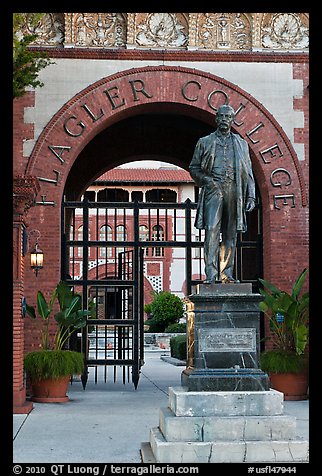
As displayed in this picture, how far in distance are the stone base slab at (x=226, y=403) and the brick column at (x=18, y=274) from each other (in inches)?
188

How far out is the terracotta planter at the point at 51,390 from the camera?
44.7 ft

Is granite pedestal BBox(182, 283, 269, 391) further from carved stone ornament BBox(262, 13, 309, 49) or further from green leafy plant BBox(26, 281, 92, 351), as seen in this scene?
carved stone ornament BBox(262, 13, 309, 49)

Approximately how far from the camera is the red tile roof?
49.5 metres

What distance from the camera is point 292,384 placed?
46.0 feet

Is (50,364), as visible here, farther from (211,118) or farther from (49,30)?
(49,30)

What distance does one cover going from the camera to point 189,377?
817cm

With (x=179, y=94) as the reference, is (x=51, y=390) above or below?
below

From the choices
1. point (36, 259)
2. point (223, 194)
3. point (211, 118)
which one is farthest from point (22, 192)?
point (211, 118)

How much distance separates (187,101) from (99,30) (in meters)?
2.37

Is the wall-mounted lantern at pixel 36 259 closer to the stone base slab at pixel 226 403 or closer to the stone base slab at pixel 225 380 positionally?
the stone base slab at pixel 225 380

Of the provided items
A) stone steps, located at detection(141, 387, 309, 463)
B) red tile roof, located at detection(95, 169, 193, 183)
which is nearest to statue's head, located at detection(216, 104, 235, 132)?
stone steps, located at detection(141, 387, 309, 463)

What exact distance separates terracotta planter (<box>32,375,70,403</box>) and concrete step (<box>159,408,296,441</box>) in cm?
615
